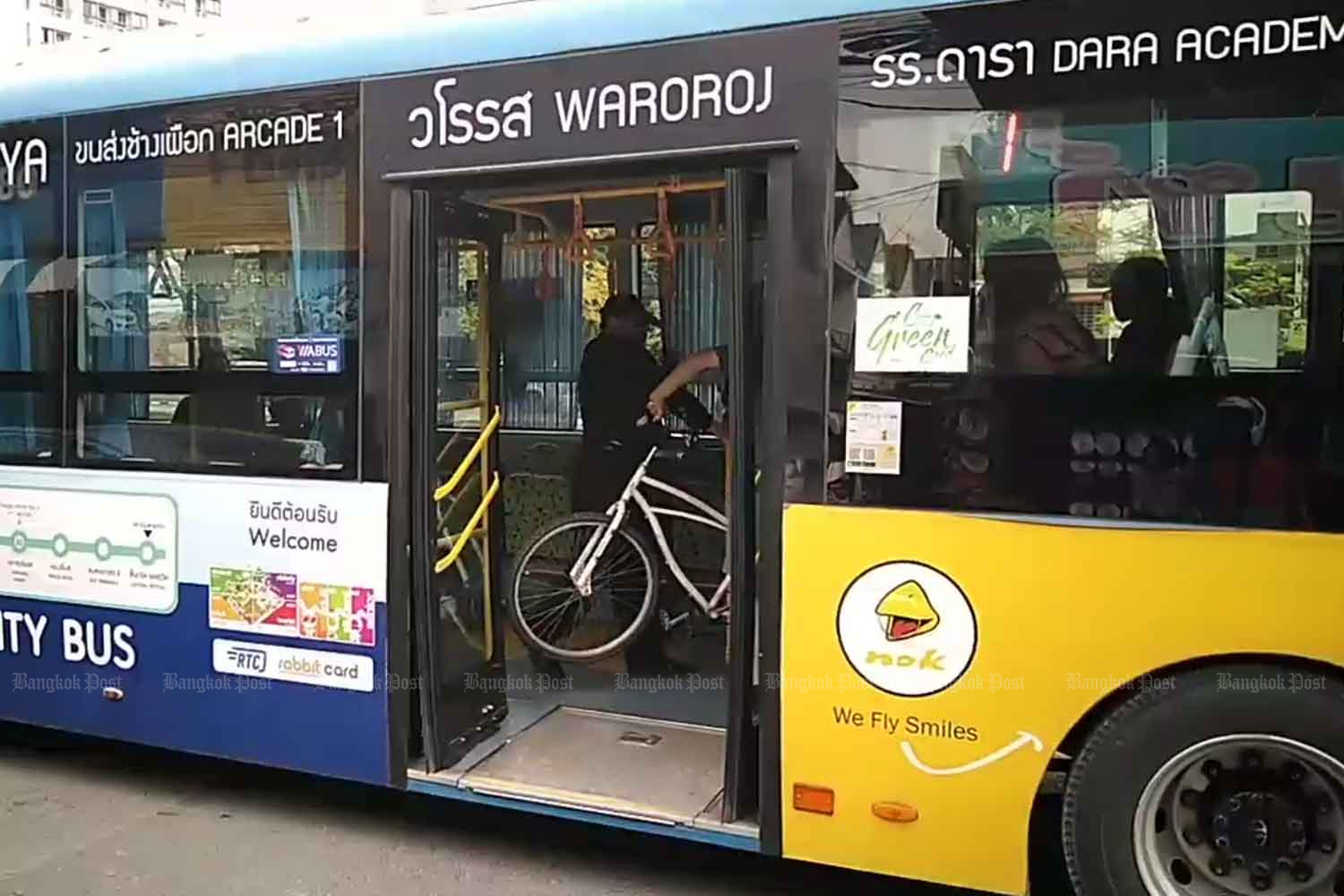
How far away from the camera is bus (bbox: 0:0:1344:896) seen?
324cm

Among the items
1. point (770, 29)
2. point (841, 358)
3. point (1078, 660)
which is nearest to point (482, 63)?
point (770, 29)

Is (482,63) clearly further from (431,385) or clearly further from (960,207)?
(960,207)

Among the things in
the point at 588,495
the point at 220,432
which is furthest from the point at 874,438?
the point at 588,495

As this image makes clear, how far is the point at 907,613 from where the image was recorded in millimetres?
3547

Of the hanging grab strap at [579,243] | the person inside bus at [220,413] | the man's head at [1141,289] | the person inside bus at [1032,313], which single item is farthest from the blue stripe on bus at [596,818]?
the hanging grab strap at [579,243]

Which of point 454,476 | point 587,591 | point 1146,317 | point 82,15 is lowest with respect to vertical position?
point 587,591

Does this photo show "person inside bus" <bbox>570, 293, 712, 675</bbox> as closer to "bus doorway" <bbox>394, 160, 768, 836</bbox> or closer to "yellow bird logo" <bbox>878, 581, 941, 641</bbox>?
"bus doorway" <bbox>394, 160, 768, 836</bbox>

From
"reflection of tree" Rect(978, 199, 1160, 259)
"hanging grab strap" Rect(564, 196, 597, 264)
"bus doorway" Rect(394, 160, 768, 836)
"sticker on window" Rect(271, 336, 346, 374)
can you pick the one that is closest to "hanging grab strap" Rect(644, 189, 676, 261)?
"bus doorway" Rect(394, 160, 768, 836)

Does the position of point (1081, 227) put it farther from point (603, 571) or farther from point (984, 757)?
point (603, 571)

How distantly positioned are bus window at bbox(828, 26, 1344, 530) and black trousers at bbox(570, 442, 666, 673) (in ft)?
8.33

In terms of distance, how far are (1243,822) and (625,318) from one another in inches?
144

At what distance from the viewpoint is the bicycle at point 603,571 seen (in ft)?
19.8

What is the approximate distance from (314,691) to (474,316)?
141cm

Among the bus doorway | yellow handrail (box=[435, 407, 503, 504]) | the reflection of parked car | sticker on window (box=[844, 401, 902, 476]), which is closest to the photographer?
sticker on window (box=[844, 401, 902, 476])
